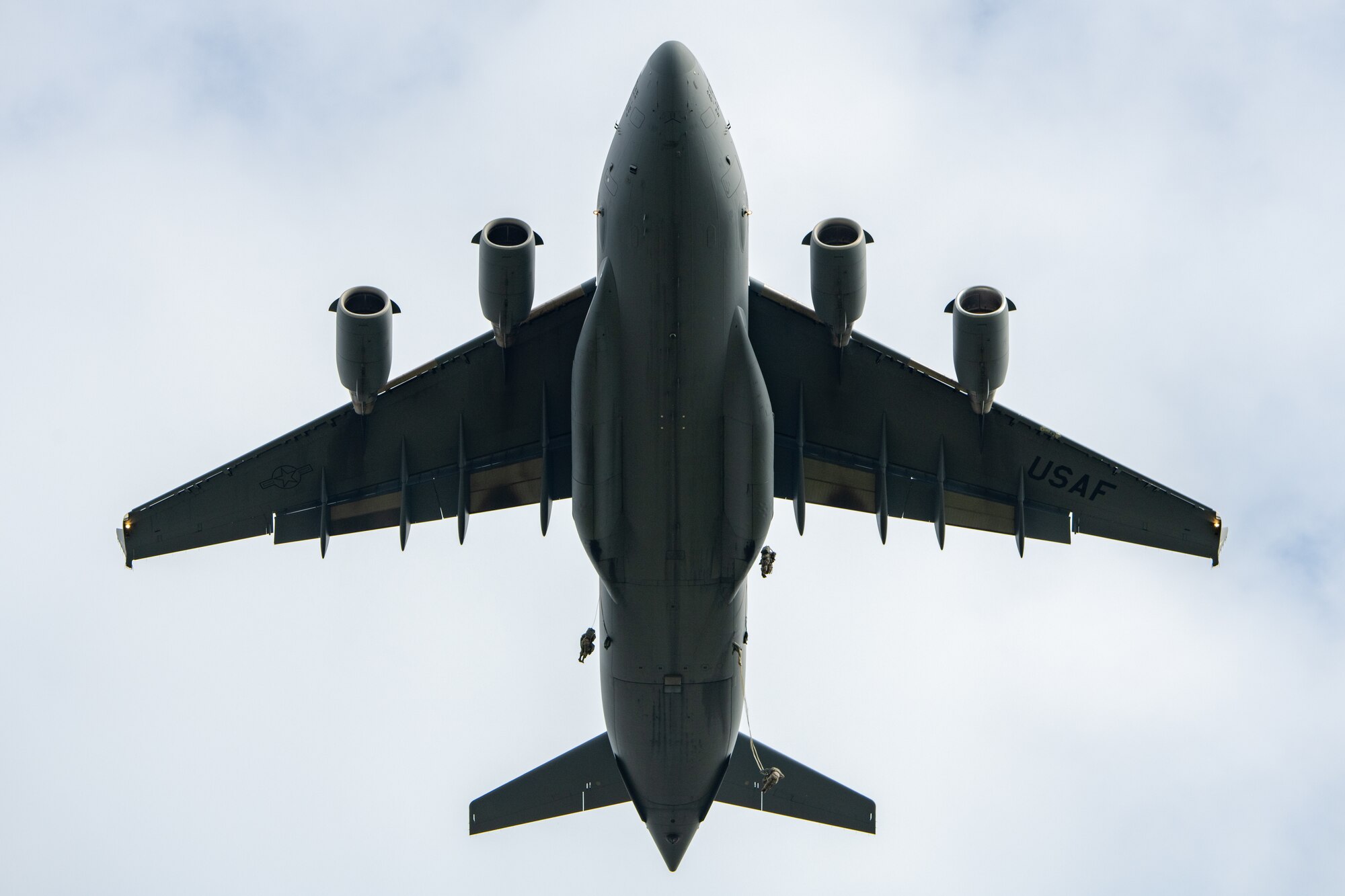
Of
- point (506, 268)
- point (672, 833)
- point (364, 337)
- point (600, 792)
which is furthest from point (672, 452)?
point (600, 792)

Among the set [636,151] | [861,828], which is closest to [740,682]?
[861,828]

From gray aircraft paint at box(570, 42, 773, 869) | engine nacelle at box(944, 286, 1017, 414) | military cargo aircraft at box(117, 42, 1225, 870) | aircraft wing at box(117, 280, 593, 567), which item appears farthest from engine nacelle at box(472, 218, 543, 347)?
engine nacelle at box(944, 286, 1017, 414)

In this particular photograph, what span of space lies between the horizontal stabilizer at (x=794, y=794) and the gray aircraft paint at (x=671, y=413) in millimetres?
3015

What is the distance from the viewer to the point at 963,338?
65.8 ft

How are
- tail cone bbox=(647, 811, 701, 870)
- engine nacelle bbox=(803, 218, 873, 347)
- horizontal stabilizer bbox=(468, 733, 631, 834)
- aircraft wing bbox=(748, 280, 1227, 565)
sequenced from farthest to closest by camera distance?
horizontal stabilizer bbox=(468, 733, 631, 834), tail cone bbox=(647, 811, 701, 870), aircraft wing bbox=(748, 280, 1227, 565), engine nacelle bbox=(803, 218, 873, 347)

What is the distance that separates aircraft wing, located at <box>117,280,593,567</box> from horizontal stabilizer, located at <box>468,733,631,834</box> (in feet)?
14.3

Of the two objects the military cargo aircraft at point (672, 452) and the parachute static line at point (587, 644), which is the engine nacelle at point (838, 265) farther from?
the parachute static line at point (587, 644)

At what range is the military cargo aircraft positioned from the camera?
61.9 ft

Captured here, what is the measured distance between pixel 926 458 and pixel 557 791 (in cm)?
779

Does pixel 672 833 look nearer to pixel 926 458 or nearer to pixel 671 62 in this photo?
pixel 926 458

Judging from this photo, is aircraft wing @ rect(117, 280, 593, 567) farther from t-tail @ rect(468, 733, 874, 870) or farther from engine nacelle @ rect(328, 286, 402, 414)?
t-tail @ rect(468, 733, 874, 870)

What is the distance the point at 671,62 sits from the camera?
18500mm

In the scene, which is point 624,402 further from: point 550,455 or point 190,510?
point 190,510

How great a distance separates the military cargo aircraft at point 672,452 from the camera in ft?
61.9
